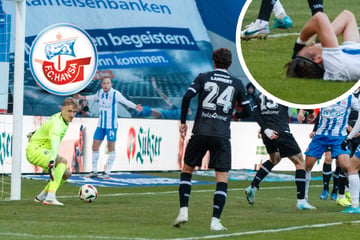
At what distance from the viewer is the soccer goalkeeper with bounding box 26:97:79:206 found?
11898mm

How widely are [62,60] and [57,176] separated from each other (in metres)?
10.1

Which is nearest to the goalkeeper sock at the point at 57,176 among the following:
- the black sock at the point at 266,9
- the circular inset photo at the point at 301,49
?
the circular inset photo at the point at 301,49

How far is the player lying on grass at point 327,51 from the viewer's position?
10.8 ft

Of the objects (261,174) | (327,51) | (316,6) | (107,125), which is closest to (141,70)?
(107,125)

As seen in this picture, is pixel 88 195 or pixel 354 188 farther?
pixel 88 195

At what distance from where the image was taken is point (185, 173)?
29.2ft

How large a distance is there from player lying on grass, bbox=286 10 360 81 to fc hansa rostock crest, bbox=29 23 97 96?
17953 millimetres

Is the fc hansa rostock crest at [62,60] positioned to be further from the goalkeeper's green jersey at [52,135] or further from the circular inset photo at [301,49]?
the circular inset photo at [301,49]

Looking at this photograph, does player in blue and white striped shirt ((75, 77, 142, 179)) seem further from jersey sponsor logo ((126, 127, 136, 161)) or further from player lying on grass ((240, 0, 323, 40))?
player lying on grass ((240, 0, 323, 40))

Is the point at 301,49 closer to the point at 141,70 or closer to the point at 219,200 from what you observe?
the point at 219,200

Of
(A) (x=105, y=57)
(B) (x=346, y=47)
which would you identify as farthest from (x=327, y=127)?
(A) (x=105, y=57)

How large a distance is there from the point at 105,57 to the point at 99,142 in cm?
476

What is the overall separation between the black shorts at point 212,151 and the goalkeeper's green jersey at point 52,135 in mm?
3491

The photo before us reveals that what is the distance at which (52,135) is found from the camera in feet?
39.0
